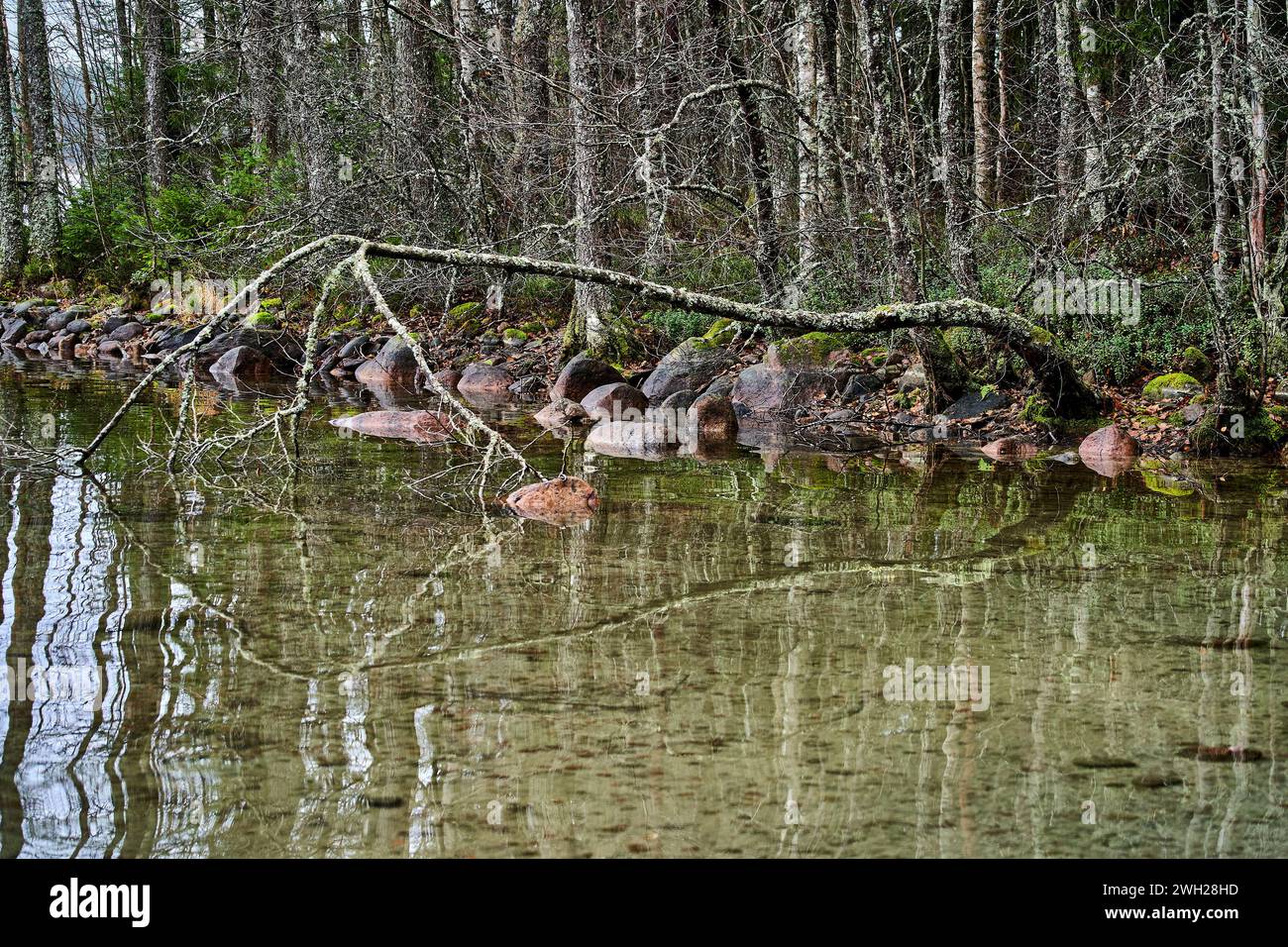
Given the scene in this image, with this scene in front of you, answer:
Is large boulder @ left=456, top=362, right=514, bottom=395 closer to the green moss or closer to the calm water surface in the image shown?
the green moss

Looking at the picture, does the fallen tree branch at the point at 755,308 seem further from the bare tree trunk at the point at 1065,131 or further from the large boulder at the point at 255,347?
the large boulder at the point at 255,347

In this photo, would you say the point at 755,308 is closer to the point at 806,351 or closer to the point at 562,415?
the point at 562,415

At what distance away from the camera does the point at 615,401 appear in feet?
41.3

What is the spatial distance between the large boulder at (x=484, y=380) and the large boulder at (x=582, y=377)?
1.29 meters

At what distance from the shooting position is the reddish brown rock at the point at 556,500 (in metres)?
7.27

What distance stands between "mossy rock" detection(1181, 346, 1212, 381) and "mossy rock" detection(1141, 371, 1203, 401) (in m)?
0.07

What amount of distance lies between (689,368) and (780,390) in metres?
1.25

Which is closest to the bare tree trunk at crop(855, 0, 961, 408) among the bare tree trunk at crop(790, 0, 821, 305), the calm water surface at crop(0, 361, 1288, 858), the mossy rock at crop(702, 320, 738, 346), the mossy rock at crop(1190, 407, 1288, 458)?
the bare tree trunk at crop(790, 0, 821, 305)


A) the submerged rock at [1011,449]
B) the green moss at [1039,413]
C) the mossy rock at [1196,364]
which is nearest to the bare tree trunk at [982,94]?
the mossy rock at [1196,364]

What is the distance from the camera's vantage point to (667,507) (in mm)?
7566

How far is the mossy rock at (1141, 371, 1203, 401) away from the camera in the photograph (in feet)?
34.7

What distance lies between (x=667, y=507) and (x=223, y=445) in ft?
9.87

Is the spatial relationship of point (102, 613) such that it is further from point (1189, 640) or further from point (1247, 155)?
point (1247, 155)
